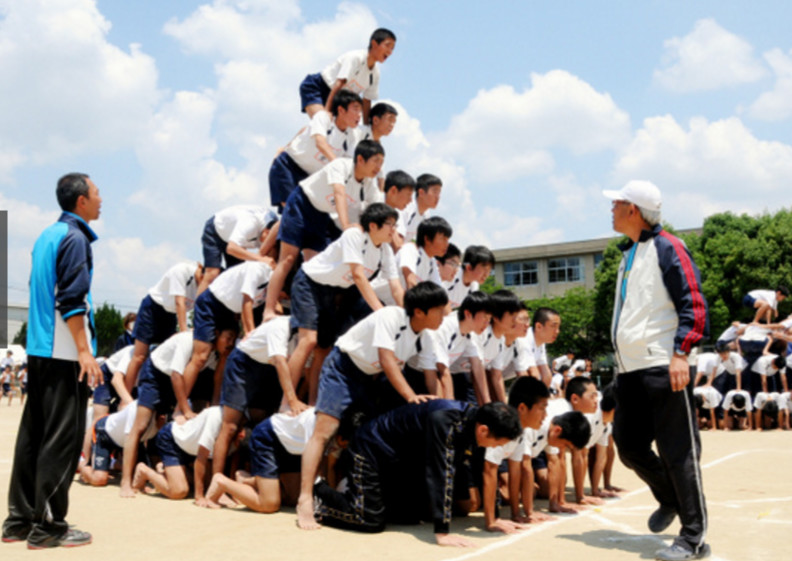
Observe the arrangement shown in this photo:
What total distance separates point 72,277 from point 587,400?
15.7 ft

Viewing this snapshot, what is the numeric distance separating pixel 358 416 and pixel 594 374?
41235mm

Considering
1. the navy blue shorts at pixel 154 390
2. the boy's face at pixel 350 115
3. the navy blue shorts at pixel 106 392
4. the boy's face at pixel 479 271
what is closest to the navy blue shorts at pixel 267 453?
the navy blue shorts at pixel 154 390

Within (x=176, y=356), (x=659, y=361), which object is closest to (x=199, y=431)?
(x=176, y=356)

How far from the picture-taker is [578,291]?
174ft

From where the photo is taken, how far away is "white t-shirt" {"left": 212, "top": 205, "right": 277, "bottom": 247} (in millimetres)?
9656

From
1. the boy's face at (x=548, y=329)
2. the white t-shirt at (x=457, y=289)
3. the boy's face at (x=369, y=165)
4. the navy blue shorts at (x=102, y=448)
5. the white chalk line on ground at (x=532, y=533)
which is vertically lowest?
the white chalk line on ground at (x=532, y=533)

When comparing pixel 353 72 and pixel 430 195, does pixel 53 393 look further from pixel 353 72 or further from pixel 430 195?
pixel 353 72

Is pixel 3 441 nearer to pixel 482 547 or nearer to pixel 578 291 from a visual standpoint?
pixel 482 547

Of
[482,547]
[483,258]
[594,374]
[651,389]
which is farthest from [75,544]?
[594,374]

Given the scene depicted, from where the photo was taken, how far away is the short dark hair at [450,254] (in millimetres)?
8656

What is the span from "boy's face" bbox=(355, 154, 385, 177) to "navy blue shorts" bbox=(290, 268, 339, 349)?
1355 mm

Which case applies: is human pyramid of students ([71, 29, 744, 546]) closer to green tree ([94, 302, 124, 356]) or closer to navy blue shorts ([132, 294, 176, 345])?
navy blue shorts ([132, 294, 176, 345])

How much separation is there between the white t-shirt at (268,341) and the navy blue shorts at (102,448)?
256 cm

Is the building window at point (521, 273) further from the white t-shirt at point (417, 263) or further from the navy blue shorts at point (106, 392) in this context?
the white t-shirt at point (417, 263)
